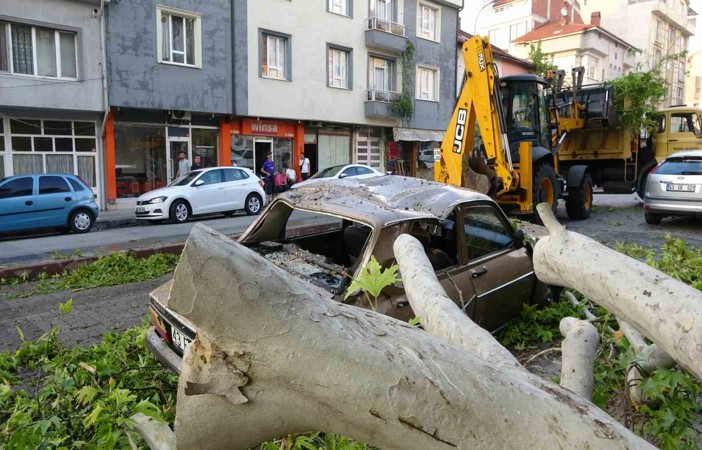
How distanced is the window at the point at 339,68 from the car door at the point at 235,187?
8769 millimetres

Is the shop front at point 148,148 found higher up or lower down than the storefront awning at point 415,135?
lower down

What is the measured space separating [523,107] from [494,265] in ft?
26.4

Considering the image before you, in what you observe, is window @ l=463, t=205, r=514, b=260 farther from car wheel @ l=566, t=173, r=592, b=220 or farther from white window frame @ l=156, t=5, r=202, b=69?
white window frame @ l=156, t=5, r=202, b=69

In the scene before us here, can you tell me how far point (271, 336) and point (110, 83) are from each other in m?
18.9

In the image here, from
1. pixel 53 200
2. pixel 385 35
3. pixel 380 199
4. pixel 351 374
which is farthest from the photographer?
pixel 385 35

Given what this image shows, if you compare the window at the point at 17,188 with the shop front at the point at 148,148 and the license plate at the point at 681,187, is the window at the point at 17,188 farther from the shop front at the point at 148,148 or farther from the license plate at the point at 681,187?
the license plate at the point at 681,187

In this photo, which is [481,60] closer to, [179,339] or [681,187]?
[681,187]

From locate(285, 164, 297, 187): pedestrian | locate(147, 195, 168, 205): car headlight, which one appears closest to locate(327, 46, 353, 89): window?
locate(285, 164, 297, 187): pedestrian

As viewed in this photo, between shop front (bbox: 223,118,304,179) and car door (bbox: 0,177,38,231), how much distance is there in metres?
9.33

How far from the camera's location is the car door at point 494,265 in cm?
467

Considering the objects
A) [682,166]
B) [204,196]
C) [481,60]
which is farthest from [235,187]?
[682,166]

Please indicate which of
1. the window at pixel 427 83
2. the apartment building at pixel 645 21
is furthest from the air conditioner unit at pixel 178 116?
the apartment building at pixel 645 21

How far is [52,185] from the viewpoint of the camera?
42.7ft

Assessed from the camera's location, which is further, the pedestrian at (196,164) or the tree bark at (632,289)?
the pedestrian at (196,164)
